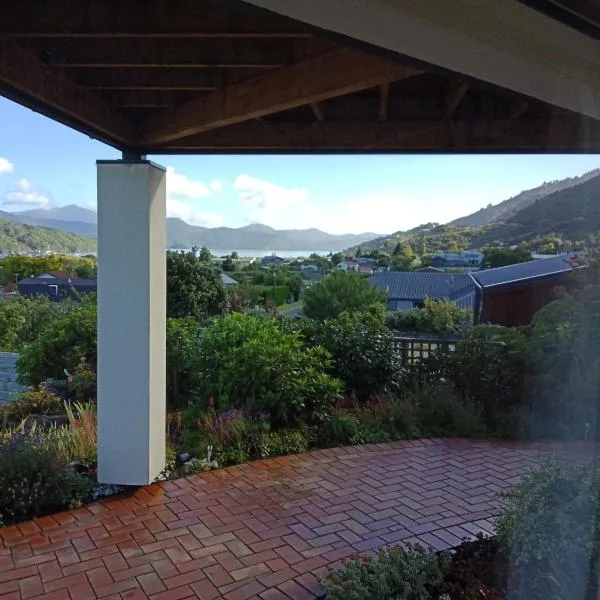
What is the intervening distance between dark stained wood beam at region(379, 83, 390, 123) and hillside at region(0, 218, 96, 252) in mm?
21676

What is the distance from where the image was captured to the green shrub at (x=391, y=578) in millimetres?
2193

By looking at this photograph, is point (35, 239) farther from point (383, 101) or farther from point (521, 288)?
point (383, 101)

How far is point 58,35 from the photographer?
2.15 metres

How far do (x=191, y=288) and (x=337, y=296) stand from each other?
9507 millimetres

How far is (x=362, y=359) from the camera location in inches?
214

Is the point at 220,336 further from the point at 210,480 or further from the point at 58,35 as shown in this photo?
the point at 58,35

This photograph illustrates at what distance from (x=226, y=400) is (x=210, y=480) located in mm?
1100

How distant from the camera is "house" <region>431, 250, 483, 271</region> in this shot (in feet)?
48.3

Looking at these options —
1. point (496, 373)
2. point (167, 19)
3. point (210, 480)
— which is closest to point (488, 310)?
point (496, 373)

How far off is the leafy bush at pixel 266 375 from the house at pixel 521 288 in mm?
2749

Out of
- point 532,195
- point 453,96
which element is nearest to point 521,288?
point 532,195

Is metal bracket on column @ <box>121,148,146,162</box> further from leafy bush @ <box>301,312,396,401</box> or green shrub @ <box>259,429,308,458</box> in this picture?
leafy bush @ <box>301,312,396,401</box>

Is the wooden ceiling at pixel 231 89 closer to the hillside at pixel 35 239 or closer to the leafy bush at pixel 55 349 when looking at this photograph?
the leafy bush at pixel 55 349

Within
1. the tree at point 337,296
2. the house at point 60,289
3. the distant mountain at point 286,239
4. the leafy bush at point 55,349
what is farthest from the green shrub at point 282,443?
the distant mountain at point 286,239
